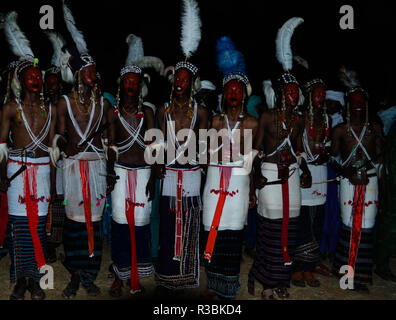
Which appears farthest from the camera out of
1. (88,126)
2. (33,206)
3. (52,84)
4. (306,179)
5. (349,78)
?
(52,84)

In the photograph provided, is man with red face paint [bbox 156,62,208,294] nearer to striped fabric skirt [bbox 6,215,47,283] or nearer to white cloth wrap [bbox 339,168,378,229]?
striped fabric skirt [bbox 6,215,47,283]

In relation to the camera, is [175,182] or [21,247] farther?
[175,182]

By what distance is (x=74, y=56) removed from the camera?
13.4 ft

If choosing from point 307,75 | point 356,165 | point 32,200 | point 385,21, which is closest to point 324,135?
point 356,165

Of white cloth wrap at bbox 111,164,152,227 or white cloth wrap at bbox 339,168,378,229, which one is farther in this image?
white cloth wrap at bbox 339,168,378,229

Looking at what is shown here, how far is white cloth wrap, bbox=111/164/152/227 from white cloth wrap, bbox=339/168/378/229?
247cm

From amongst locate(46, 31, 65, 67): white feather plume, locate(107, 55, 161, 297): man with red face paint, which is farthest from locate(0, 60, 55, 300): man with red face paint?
Answer: locate(46, 31, 65, 67): white feather plume

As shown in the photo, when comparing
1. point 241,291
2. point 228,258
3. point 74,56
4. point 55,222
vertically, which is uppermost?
point 74,56

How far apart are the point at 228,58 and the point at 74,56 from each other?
1.82 metres

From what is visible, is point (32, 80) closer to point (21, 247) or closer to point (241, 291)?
point (21, 247)

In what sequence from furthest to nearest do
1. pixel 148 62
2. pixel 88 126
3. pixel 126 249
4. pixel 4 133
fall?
1. pixel 148 62
2. pixel 126 249
3. pixel 88 126
4. pixel 4 133

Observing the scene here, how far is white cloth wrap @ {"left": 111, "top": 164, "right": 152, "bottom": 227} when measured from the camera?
13.4 ft

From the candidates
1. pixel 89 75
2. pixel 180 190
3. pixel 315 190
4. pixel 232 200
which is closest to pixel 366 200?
pixel 315 190

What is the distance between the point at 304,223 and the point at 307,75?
1994 millimetres
